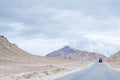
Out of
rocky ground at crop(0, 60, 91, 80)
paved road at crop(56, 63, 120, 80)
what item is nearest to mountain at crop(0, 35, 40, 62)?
rocky ground at crop(0, 60, 91, 80)

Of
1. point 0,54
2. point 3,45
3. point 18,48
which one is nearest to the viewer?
point 0,54

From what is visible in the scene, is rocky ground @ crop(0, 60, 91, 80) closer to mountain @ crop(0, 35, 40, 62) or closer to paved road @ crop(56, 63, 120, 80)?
paved road @ crop(56, 63, 120, 80)

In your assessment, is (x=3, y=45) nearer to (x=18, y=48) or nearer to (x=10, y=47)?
(x=10, y=47)

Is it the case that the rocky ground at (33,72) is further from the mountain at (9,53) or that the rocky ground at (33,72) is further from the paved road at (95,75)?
the mountain at (9,53)

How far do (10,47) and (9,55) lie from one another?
20.9m

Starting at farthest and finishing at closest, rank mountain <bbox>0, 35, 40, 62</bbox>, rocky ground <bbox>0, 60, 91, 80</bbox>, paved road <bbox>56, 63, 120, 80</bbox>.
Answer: mountain <bbox>0, 35, 40, 62</bbox> < rocky ground <bbox>0, 60, 91, 80</bbox> < paved road <bbox>56, 63, 120, 80</bbox>

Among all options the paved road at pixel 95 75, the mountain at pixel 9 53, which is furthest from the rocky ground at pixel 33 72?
the mountain at pixel 9 53

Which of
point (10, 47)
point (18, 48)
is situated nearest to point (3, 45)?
point (10, 47)

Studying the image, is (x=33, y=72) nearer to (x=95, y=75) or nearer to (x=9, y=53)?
(x=95, y=75)

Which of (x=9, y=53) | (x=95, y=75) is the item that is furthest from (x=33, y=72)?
(x=9, y=53)

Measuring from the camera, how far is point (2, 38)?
7018 inches

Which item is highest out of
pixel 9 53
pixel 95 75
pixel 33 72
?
pixel 9 53

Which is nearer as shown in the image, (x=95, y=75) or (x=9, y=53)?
(x=95, y=75)

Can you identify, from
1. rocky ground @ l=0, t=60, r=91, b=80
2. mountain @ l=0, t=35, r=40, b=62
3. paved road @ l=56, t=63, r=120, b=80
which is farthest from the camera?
mountain @ l=0, t=35, r=40, b=62
